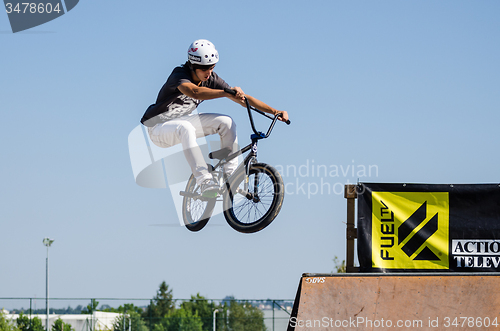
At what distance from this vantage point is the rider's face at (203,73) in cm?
733

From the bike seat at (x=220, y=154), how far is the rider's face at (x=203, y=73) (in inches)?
35.0

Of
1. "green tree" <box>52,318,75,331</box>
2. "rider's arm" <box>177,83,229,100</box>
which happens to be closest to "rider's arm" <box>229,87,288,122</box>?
"rider's arm" <box>177,83,229,100</box>

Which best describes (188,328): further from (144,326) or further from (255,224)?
(255,224)

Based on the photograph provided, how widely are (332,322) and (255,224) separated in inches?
67.5

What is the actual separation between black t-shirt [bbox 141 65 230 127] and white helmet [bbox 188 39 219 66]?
0.80 ft

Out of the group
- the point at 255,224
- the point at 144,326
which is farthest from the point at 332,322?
the point at 144,326

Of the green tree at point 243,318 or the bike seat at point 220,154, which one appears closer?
the bike seat at point 220,154

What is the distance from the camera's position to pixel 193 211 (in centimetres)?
848

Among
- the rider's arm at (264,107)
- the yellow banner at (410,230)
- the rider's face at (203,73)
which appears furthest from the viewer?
the yellow banner at (410,230)

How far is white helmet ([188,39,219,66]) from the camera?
23.6ft

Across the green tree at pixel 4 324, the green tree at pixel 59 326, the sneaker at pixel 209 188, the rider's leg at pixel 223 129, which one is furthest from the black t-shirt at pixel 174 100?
the green tree at pixel 59 326

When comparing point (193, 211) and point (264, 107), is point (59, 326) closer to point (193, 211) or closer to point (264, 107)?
point (193, 211)

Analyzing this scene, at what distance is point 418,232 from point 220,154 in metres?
4.11

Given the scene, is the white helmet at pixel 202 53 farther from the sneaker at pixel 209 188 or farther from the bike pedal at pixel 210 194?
the bike pedal at pixel 210 194
